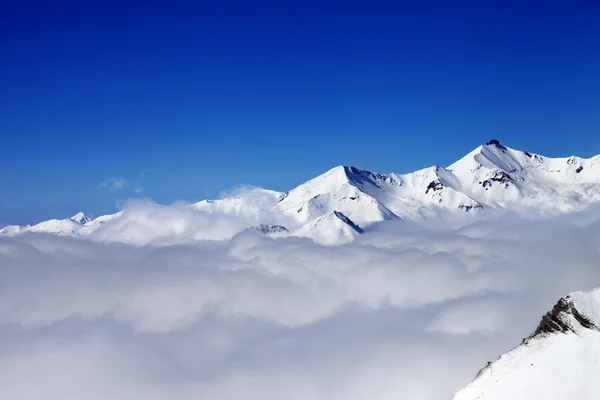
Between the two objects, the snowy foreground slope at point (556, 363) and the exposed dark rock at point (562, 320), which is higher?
the exposed dark rock at point (562, 320)

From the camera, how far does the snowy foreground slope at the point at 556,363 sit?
118000 millimetres

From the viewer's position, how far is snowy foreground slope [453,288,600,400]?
118000mm

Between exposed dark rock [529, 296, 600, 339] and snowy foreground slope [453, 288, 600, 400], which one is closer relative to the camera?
snowy foreground slope [453, 288, 600, 400]

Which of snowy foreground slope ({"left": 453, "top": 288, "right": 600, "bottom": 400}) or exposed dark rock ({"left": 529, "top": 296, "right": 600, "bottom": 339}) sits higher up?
exposed dark rock ({"left": 529, "top": 296, "right": 600, "bottom": 339})

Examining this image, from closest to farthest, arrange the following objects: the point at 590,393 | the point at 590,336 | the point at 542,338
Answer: the point at 590,393 → the point at 590,336 → the point at 542,338

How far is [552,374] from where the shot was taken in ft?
397

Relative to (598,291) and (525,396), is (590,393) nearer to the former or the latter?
(525,396)

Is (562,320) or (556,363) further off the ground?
(562,320)

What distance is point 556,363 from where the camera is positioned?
405 ft

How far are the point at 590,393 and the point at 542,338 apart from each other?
1919 centimetres

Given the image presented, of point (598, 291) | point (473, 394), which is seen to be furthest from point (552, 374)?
point (598, 291)

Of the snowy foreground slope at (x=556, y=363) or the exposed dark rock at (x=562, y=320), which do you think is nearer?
the snowy foreground slope at (x=556, y=363)

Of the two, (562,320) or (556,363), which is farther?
(562,320)

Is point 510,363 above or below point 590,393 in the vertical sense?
above
